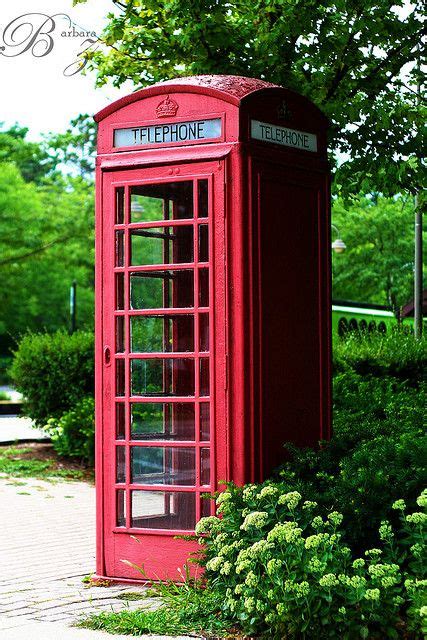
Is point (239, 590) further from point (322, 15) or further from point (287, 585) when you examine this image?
point (322, 15)

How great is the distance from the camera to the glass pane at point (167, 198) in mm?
6836

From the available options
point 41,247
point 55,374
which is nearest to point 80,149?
point 41,247

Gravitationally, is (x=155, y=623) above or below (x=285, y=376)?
below

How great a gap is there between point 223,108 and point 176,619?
3090mm

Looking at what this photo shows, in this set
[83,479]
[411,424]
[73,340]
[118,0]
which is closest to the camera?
[411,424]

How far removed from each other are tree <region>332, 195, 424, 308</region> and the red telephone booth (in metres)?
29.2

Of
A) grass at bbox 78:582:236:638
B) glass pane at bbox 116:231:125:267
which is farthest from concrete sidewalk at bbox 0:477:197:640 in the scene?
glass pane at bbox 116:231:125:267

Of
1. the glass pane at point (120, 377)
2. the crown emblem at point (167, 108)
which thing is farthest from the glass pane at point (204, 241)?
the glass pane at point (120, 377)

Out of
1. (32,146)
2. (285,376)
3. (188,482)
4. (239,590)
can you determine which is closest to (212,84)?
(285,376)

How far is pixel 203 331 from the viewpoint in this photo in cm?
677

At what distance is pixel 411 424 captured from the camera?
7555mm

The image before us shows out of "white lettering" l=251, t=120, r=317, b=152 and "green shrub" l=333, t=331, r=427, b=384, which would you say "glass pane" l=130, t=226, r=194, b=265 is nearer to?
"white lettering" l=251, t=120, r=317, b=152

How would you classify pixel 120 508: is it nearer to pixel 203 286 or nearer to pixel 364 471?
pixel 203 286

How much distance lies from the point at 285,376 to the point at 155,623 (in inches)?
74.7
